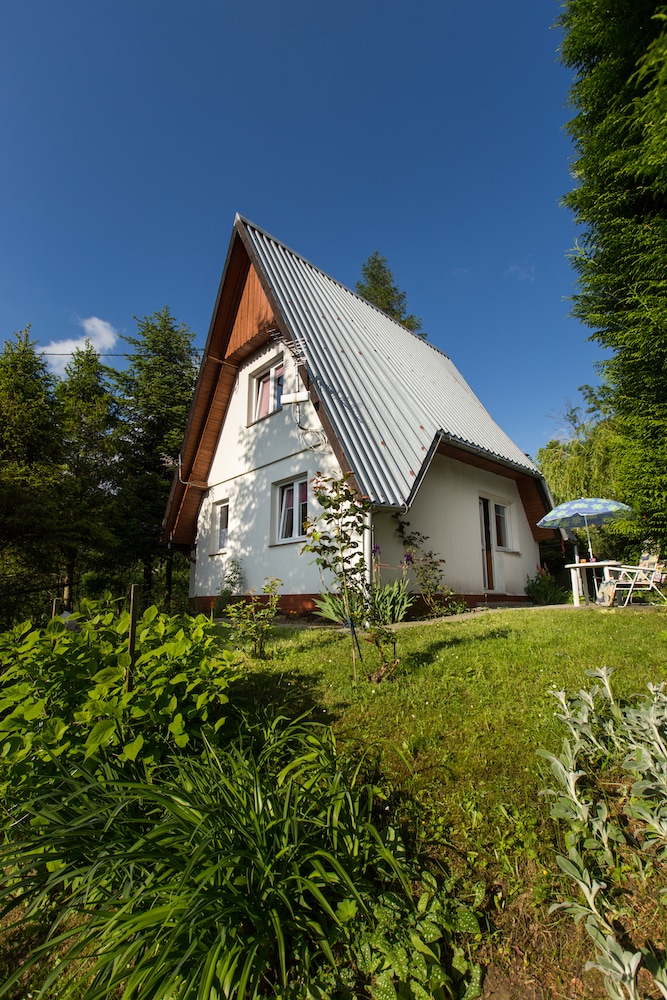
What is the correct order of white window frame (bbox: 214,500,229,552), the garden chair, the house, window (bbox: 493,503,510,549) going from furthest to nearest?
white window frame (bbox: 214,500,229,552) < window (bbox: 493,503,510,549) < the house < the garden chair

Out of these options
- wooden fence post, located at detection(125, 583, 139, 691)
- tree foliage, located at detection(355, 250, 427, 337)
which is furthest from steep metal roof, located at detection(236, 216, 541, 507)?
tree foliage, located at detection(355, 250, 427, 337)

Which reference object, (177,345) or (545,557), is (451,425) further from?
(177,345)

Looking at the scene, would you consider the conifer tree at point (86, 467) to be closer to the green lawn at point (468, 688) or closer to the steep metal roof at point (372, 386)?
the steep metal roof at point (372, 386)

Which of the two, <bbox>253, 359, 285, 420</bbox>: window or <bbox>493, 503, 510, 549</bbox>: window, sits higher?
<bbox>253, 359, 285, 420</bbox>: window

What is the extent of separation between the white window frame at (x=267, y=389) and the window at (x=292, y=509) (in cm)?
177

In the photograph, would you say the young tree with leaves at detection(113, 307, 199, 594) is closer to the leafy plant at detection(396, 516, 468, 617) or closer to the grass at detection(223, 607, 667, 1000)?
the leafy plant at detection(396, 516, 468, 617)

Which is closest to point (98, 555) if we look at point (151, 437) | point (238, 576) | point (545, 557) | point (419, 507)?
point (151, 437)

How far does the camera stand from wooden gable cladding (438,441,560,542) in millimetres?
9875

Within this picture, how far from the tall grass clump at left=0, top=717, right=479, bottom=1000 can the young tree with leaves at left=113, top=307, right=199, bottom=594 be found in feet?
42.2

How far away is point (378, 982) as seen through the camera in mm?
1582

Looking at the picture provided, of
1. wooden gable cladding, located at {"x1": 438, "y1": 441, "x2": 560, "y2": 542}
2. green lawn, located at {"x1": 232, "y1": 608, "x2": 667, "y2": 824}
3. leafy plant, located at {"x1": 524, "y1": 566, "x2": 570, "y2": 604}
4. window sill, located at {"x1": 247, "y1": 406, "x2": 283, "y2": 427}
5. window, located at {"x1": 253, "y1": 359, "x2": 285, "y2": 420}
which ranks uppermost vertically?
window, located at {"x1": 253, "y1": 359, "x2": 285, "y2": 420}

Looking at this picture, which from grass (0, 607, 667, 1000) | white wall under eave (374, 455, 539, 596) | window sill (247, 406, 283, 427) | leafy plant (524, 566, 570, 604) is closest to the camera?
grass (0, 607, 667, 1000)

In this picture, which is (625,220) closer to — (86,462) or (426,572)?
(426,572)

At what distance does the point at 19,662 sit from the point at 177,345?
59.3 ft
